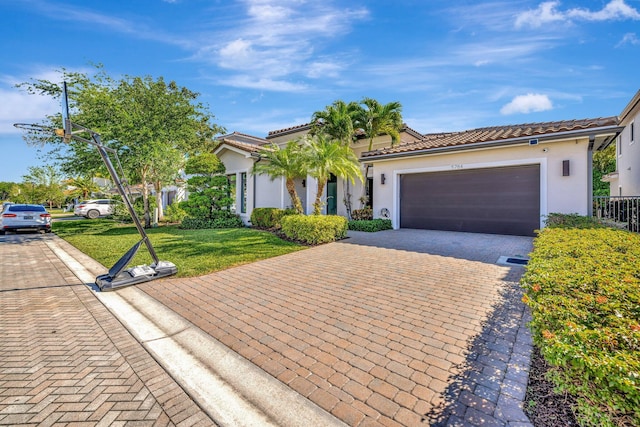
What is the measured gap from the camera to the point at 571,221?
780 cm

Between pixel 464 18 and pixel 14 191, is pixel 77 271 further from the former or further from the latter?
pixel 14 191

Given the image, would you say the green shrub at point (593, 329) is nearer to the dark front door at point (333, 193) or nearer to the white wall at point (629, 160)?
the white wall at point (629, 160)

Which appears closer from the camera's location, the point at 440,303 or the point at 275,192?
the point at 440,303

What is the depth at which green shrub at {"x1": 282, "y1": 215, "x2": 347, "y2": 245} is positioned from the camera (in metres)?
10.1

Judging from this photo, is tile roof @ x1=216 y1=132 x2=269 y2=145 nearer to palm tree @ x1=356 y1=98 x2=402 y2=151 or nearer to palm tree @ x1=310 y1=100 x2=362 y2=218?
palm tree @ x1=310 y1=100 x2=362 y2=218

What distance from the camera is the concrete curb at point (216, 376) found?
249 cm

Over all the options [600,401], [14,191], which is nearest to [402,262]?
[600,401]

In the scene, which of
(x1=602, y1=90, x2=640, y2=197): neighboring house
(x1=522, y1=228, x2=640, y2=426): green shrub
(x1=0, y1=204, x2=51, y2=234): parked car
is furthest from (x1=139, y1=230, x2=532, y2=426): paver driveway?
(x1=0, y1=204, x2=51, y2=234): parked car

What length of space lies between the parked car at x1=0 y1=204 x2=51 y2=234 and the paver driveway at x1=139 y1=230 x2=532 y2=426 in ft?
46.1

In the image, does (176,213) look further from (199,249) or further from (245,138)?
(199,249)

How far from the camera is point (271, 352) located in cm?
346

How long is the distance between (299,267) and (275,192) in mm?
8851

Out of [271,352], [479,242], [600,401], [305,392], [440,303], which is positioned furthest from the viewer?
[479,242]

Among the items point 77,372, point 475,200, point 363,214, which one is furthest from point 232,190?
point 77,372
